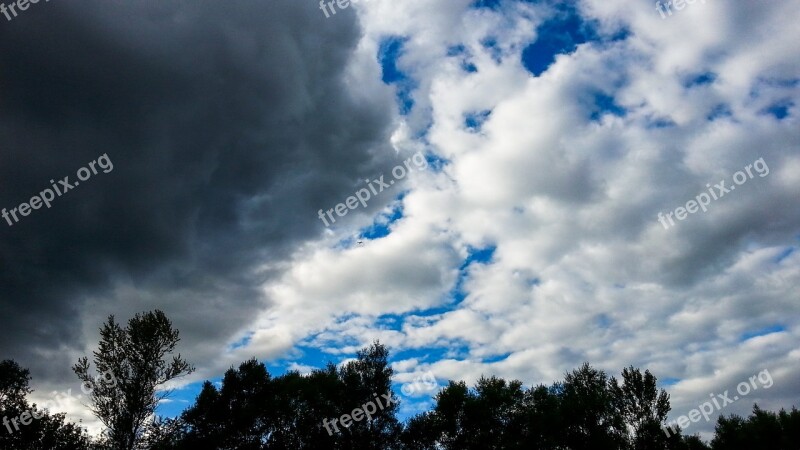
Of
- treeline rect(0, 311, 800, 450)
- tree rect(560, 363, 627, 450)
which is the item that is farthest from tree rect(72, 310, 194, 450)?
tree rect(560, 363, 627, 450)

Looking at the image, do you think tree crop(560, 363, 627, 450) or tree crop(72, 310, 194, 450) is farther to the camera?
tree crop(560, 363, 627, 450)

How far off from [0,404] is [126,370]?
2745cm

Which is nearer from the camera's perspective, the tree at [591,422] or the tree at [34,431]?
the tree at [34,431]

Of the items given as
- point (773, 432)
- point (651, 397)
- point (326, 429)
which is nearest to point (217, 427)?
point (326, 429)

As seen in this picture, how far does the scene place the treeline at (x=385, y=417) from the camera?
162ft

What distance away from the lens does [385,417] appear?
4956 cm

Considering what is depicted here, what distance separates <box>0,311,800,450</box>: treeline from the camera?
49.4m

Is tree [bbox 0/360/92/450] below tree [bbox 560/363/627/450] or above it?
above

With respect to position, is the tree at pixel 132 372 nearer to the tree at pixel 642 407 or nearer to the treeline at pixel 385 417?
the treeline at pixel 385 417

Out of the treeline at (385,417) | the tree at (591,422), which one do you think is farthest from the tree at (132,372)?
the tree at (591,422)

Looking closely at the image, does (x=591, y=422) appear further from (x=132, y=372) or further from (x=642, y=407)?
(x=132, y=372)

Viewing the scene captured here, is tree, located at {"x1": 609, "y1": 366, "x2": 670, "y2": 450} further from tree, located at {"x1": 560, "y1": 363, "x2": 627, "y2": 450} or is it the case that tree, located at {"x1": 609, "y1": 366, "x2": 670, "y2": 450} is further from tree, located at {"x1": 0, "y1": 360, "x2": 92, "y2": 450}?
tree, located at {"x1": 0, "y1": 360, "x2": 92, "y2": 450}

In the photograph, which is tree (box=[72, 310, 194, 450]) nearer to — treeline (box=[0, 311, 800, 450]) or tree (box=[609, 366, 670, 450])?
treeline (box=[0, 311, 800, 450])

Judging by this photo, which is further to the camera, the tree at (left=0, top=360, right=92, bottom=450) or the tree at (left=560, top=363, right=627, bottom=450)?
the tree at (left=560, top=363, right=627, bottom=450)
